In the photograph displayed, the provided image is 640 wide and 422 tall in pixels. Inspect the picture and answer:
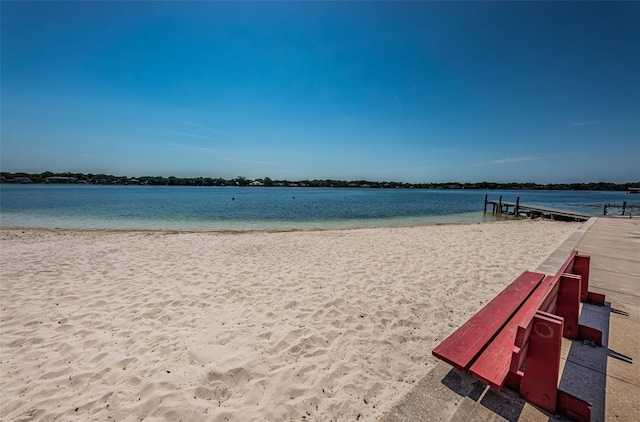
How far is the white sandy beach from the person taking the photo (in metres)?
2.63

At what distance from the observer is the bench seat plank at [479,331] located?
7.78ft

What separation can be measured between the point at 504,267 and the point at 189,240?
37.9 feet

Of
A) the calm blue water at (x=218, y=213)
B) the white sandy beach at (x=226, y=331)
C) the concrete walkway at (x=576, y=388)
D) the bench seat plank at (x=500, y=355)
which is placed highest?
the bench seat plank at (x=500, y=355)

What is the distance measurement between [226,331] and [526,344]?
3638 millimetres

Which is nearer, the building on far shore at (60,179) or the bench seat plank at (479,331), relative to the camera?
the bench seat plank at (479,331)

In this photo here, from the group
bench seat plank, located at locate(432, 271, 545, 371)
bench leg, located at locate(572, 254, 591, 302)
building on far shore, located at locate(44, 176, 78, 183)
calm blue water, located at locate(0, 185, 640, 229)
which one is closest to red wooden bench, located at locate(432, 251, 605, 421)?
bench seat plank, located at locate(432, 271, 545, 371)

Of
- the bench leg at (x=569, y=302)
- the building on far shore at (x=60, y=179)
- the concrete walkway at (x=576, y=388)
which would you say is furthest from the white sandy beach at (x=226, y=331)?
the building on far shore at (x=60, y=179)

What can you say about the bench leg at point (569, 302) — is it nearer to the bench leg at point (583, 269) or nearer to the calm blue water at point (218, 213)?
the bench leg at point (583, 269)

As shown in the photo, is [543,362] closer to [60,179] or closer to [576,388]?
[576,388]

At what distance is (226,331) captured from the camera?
394 cm

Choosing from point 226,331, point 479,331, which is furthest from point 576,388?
point 226,331

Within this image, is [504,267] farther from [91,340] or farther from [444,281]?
[91,340]

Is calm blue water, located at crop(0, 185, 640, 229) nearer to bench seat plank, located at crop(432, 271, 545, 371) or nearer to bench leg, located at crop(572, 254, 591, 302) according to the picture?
bench leg, located at crop(572, 254, 591, 302)

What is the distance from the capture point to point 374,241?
439 inches
